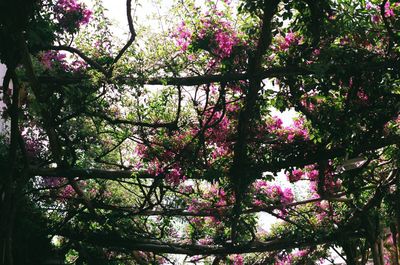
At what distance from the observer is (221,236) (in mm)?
6121

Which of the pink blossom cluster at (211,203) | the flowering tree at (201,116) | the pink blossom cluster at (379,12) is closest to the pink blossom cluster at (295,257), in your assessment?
the flowering tree at (201,116)

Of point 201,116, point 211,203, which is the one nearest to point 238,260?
point 211,203

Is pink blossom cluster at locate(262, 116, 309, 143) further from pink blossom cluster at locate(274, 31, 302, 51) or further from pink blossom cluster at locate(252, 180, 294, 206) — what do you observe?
pink blossom cluster at locate(274, 31, 302, 51)

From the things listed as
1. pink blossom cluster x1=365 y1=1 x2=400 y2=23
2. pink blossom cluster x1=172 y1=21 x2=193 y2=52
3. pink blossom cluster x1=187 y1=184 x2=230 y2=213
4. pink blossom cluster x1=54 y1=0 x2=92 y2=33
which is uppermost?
pink blossom cluster x1=54 y1=0 x2=92 y2=33

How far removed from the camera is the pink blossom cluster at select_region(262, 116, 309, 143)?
4645 millimetres

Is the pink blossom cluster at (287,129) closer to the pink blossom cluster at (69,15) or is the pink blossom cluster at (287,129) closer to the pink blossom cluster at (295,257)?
the pink blossom cluster at (69,15)

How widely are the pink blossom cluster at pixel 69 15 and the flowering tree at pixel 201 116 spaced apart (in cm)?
1

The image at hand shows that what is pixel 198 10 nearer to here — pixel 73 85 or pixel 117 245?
pixel 73 85

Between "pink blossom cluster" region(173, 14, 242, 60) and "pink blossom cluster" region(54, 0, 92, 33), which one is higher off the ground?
"pink blossom cluster" region(54, 0, 92, 33)

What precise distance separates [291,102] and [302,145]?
59 centimetres

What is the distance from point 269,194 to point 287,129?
124 cm

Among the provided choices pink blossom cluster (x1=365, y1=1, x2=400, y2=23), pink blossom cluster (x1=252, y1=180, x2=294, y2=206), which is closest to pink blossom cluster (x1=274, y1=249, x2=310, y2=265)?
pink blossom cluster (x1=252, y1=180, x2=294, y2=206)

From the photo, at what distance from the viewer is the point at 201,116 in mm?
4520

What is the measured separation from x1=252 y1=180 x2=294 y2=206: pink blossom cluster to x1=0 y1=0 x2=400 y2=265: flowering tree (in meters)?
0.03
